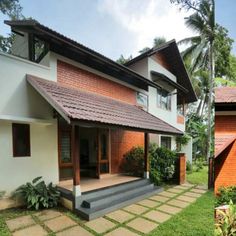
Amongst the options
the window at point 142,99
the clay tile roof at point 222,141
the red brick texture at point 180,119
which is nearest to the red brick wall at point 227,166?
the clay tile roof at point 222,141

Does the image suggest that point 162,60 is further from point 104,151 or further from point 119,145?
point 104,151

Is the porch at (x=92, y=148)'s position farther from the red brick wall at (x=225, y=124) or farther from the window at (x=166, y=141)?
the window at (x=166, y=141)

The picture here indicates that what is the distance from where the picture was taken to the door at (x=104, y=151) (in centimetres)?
849

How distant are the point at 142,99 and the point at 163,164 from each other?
3489 millimetres

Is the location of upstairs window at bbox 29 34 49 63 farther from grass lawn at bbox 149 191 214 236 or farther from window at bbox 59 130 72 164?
grass lawn at bbox 149 191 214 236

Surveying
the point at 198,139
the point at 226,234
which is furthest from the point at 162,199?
the point at 198,139

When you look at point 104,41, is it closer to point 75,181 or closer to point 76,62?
point 76,62

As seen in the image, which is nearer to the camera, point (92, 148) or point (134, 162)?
point (134, 162)

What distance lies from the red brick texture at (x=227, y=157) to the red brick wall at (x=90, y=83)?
4769 millimetres

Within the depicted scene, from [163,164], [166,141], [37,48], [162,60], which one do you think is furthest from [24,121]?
[166,141]

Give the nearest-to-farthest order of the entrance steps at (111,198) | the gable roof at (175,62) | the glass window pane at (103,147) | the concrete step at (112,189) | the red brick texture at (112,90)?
1. the entrance steps at (111,198)
2. the concrete step at (112,189)
3. the red brick texture at (112,90)
4. the glass window pane at (103,147)
5. the gable roof at (175,62)

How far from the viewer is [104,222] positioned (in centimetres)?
486

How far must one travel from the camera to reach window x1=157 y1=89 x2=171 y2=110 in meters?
12.4

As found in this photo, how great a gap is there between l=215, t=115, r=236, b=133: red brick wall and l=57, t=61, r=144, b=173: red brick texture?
4758mm
